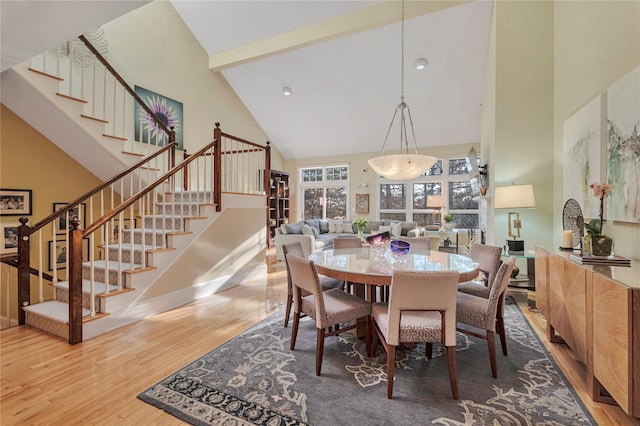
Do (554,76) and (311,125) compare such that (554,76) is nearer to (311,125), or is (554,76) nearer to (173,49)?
(311,125)

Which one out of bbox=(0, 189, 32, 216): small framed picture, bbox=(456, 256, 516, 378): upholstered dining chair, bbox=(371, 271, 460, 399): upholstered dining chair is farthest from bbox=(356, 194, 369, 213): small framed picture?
bbox=(0, 189, 32, 216): small framed picture

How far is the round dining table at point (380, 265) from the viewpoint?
2182 mm

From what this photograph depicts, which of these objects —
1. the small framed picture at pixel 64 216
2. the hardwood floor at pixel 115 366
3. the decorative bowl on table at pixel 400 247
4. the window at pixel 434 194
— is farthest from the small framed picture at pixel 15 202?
the window at pixel 434 194

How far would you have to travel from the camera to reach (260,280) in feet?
16.4

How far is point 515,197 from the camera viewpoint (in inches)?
145

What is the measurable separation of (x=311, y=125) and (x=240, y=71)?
229 cm

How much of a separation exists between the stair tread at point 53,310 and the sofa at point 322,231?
356 cm

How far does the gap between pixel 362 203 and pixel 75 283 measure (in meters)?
7.44

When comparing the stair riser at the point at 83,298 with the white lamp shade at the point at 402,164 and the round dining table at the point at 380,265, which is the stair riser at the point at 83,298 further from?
the white lamp shade at the point at 402,164

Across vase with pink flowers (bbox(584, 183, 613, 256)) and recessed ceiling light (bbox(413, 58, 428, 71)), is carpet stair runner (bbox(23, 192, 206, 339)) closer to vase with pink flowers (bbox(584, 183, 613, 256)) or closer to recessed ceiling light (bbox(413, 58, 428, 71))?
vase with pink flowers (bbox(584, 183, 613, 256))

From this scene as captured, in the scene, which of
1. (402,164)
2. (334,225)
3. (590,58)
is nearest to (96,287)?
(402,164)

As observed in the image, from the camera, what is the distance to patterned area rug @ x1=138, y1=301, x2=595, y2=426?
5.64 feet

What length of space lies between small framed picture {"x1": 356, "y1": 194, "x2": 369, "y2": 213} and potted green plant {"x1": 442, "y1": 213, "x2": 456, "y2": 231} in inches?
90.3

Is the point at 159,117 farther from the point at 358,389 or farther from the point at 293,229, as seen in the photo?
the point at 358,389
